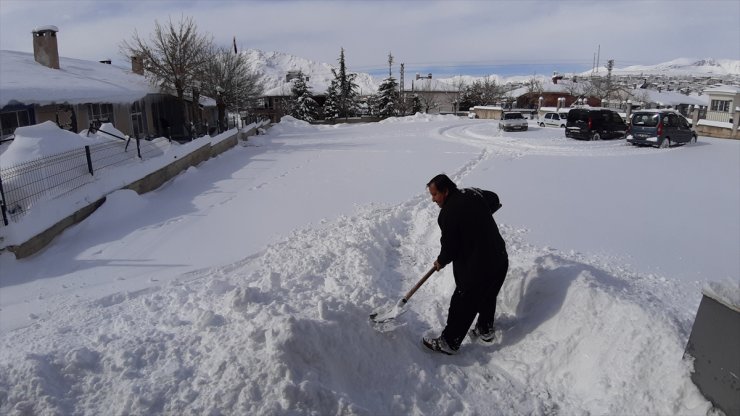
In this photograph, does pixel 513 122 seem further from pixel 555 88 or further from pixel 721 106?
pixel 555 88

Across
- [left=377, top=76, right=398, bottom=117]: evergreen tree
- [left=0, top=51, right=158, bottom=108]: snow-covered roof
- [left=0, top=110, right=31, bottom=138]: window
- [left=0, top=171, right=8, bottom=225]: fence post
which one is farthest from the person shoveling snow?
[left=377, top=76, right=398, bottom=117]: evergreen tree

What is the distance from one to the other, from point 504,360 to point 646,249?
150 inches

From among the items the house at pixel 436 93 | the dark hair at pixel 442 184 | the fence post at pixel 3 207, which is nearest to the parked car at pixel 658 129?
the dark hair at pixel 442 184

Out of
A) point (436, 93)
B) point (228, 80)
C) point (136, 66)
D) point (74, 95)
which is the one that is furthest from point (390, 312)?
point (436, 93)

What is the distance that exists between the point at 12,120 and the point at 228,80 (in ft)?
60.8

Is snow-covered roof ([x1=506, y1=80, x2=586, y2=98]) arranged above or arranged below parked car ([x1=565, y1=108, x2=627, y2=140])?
above

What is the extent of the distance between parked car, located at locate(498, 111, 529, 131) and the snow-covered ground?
1705 cm

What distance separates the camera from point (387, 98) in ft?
183

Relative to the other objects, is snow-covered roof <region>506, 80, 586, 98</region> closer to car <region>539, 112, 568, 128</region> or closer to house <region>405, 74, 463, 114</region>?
house <region>405, 74, 463, 114</region>

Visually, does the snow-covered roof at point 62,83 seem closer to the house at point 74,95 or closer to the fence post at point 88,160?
the house at point 74,95

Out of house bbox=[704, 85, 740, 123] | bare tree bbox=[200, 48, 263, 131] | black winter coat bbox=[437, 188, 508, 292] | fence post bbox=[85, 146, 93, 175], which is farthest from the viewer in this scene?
house bbox=[704, 85, 740, 123]

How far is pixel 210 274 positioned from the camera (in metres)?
6.16

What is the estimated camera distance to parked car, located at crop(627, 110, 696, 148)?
18562mm

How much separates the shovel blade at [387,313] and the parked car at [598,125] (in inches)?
796
